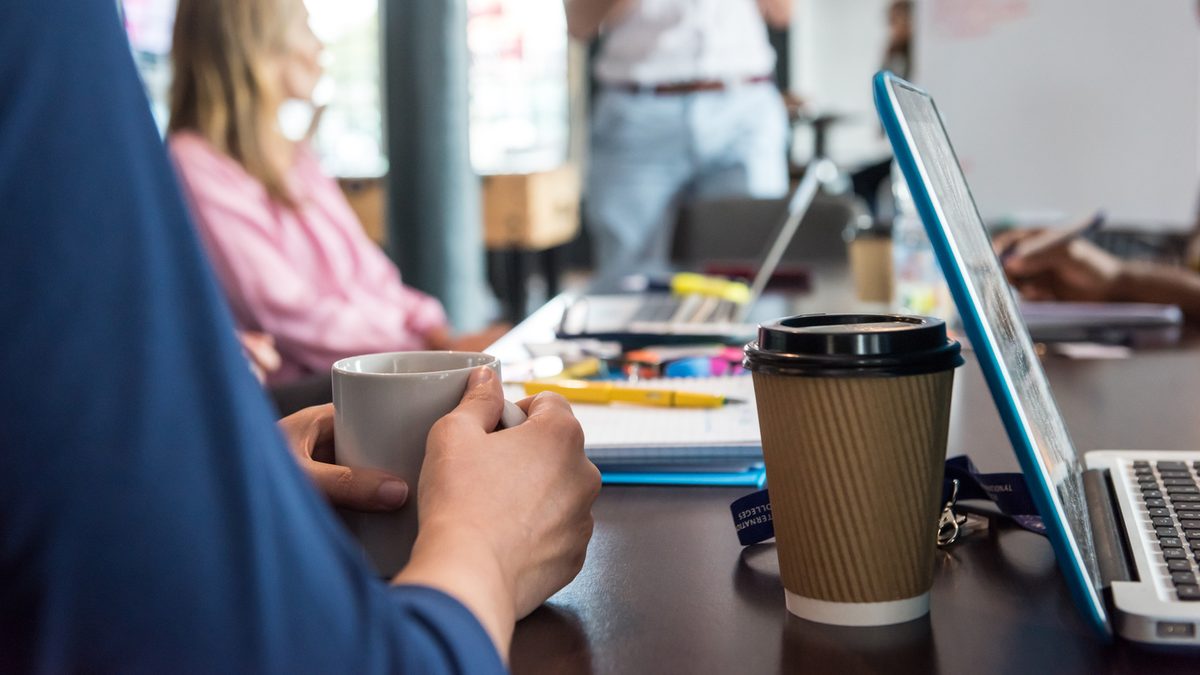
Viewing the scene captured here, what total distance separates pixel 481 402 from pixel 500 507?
0.23ft

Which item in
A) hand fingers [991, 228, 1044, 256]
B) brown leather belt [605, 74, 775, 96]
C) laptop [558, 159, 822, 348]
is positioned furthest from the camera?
brown leather belt [605, 74, 775, 96]

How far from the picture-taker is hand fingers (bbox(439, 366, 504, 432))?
485 mm

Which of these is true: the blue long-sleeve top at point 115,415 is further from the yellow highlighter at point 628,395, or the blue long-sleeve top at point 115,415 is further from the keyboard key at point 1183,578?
the yellow highlighter at point 628,395

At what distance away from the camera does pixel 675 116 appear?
2.80m

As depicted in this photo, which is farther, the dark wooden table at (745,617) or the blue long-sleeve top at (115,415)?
the dark wooden table at (745,617)

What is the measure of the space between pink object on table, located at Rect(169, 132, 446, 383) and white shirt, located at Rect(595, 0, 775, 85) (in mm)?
986

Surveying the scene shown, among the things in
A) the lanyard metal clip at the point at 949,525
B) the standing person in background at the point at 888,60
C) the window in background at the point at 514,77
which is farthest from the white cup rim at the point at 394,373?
the standing person in background at the point at 888,60

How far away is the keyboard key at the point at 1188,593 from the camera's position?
0.46m

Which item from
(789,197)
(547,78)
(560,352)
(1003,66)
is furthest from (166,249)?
(547,78)

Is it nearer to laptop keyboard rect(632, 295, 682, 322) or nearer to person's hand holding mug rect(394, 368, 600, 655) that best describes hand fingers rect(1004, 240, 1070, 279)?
laptop keyboard rect(632, 295, 682, 322)

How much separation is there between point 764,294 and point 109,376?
1.52 metres

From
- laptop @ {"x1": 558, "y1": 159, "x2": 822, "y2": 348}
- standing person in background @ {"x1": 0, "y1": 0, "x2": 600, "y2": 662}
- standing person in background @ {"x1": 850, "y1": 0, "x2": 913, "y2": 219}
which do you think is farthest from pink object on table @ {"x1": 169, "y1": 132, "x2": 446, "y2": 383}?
standing person in background @ {"x1": 850, "y1": 0, "x2": 913, "y2": 219}

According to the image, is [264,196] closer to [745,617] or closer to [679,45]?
[679,45]

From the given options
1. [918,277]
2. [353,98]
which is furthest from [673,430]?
[353,98]
